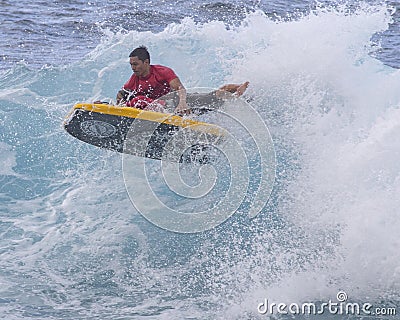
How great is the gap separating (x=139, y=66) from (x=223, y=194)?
72.0 inches

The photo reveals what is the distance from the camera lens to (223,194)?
7926 mm

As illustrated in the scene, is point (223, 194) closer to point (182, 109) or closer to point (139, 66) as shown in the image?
point (182, 109)

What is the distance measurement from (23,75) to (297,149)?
5.65 m

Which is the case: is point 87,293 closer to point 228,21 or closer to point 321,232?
point 321,232

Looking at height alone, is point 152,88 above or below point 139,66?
below

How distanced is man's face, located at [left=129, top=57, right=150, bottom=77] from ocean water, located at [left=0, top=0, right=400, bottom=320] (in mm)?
1507

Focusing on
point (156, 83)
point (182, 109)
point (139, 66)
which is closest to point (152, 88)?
point (156, 83)

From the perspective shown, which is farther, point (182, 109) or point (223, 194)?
point (223, 194)

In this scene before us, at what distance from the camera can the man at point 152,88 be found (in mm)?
7387

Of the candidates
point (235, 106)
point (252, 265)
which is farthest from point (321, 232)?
point (235, 106)

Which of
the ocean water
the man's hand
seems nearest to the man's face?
the man's hand

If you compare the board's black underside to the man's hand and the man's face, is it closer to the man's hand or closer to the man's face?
the man's hand

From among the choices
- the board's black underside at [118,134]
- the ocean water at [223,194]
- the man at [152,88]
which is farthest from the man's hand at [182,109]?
the ocean water at [223,194]

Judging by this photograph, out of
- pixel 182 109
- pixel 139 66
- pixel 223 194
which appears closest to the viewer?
pixel 182 109
